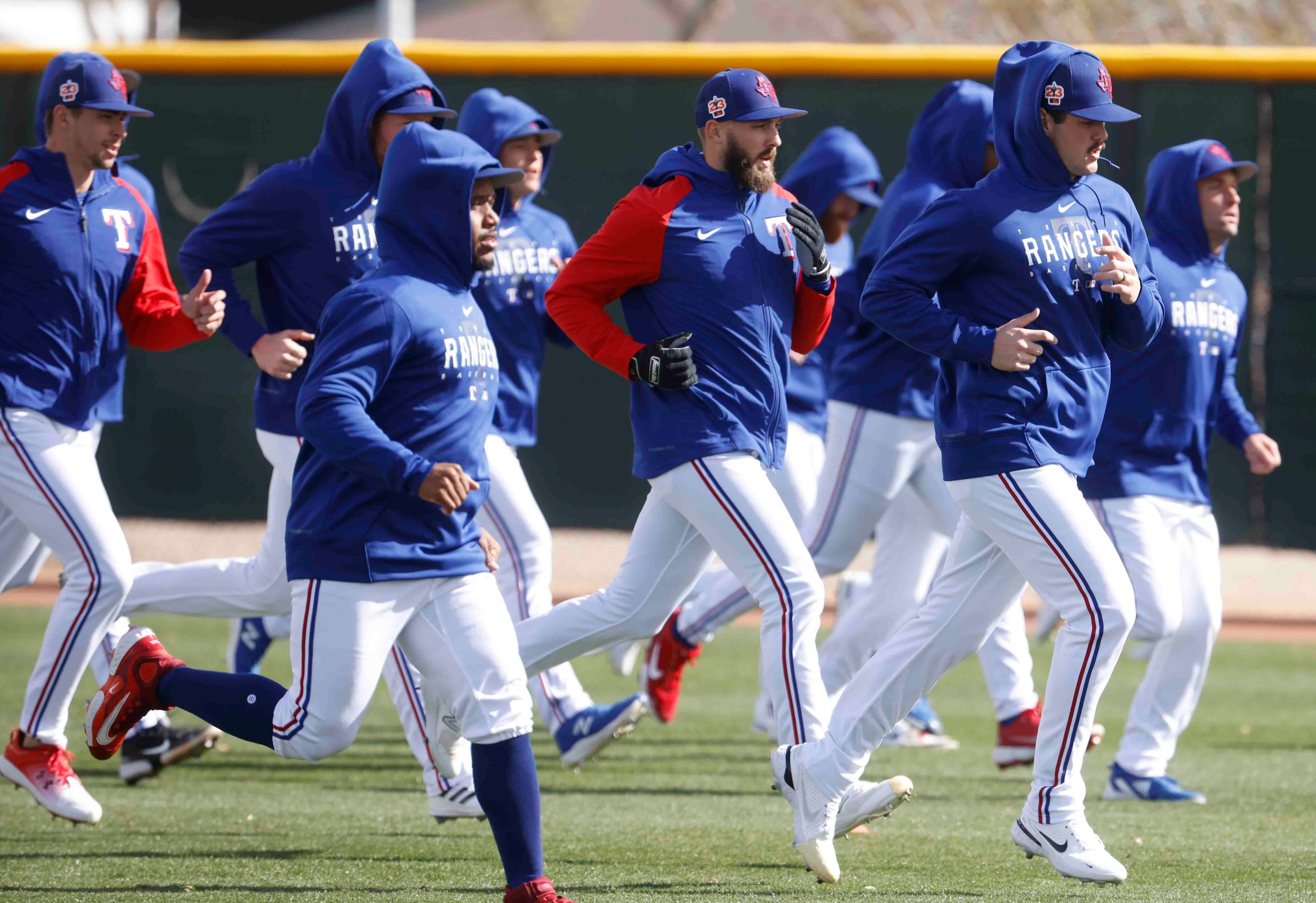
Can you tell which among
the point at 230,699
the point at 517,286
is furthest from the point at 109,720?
the point at 517,286

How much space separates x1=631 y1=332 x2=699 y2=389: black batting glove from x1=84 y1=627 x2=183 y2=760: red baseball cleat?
1564 mm

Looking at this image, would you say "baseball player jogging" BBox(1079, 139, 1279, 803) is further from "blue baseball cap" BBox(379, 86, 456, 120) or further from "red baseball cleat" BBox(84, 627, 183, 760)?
"red baseball cleat" BBox(84, 627, 183, 760)

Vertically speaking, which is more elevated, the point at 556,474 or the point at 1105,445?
the point at 1105,445

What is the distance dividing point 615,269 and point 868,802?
5.71ft

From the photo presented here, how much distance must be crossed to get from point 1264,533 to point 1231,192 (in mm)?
5871

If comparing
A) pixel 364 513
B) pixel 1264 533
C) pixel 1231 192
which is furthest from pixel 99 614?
pixel 1264 533

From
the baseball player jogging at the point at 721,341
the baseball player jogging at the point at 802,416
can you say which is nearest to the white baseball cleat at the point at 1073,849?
the baseball player jogging at the point at 721,341

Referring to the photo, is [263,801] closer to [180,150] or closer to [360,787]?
[360,787]

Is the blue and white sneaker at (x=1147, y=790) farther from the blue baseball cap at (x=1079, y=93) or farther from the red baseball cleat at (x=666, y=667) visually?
the blue baseball cap at (x=1079, y=93)

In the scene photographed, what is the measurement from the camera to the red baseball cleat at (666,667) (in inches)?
309

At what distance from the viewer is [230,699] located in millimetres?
4984

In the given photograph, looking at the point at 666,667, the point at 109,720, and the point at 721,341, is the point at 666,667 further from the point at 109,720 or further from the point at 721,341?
the point at 109,720

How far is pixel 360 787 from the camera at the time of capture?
A: 269 inches

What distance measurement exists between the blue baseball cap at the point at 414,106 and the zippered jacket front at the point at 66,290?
0.95m
